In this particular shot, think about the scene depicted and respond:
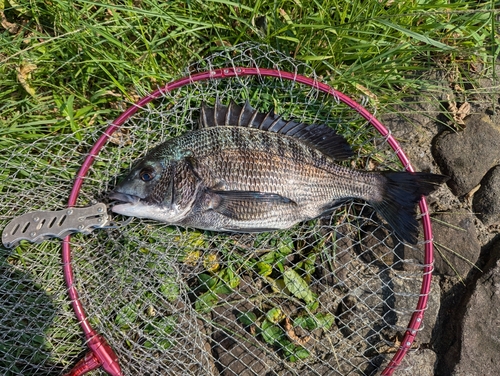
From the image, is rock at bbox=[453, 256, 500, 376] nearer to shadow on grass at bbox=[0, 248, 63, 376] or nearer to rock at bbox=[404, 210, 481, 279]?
rock at bbox=[404, 210, 481, 279]

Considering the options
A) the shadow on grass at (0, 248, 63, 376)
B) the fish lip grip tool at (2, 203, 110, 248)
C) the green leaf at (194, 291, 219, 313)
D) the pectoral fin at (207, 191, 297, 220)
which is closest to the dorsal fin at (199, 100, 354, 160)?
the pectoral fin at (207, 191, 297, 220)

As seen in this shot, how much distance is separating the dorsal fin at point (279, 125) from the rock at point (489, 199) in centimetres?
120

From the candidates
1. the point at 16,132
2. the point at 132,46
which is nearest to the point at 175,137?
the point at 132,46

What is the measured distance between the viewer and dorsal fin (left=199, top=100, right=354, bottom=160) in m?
3.12

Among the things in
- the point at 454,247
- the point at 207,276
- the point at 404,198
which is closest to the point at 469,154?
the point at 454,247

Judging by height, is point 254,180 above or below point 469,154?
below

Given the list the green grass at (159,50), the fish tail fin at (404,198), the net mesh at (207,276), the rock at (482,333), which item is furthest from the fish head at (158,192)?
the rock at (482,333)

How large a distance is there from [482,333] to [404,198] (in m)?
1.22

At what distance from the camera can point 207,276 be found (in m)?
3.31

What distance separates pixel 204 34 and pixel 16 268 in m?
2.36

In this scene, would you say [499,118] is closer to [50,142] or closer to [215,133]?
[215,133]

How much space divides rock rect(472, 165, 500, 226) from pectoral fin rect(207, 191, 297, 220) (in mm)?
1618

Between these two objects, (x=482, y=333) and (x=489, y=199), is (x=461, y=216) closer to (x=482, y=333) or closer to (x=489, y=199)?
(x=489, y=199)

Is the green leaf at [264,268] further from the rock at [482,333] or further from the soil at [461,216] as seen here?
the rock at [482,333]
